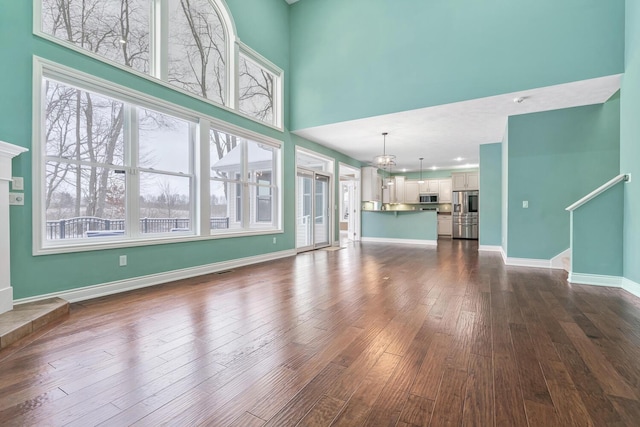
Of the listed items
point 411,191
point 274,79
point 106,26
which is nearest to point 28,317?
point 106,26

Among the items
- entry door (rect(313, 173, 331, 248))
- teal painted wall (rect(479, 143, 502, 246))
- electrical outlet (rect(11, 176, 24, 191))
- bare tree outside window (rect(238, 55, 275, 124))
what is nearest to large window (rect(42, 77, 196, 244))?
electrical outlet (rect(11, 176, 24, 191))

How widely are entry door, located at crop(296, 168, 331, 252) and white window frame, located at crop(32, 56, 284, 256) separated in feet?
3.84

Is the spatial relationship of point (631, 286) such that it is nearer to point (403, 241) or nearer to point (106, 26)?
point (403, 241)

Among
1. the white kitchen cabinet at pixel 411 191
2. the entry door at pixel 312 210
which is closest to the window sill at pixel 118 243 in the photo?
the entry door at pixel 312 210

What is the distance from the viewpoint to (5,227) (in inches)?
98.7

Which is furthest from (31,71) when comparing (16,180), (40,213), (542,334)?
(542,334)

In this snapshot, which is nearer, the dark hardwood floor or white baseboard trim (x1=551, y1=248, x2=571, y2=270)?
the dark hardwood floor

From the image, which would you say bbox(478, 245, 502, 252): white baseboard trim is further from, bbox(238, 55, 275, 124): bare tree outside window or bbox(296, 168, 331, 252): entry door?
bbox(238, 55, 275, 124): bare tree outside window

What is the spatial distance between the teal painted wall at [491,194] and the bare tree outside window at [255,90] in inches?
203

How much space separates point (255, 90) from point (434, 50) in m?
3.20

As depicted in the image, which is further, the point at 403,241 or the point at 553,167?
the point at 403,241

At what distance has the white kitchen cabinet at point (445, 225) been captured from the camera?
431 inches

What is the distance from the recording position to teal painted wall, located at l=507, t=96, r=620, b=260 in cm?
459

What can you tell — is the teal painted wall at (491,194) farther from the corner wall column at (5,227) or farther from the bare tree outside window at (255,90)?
the corner wall column at (5,227)
